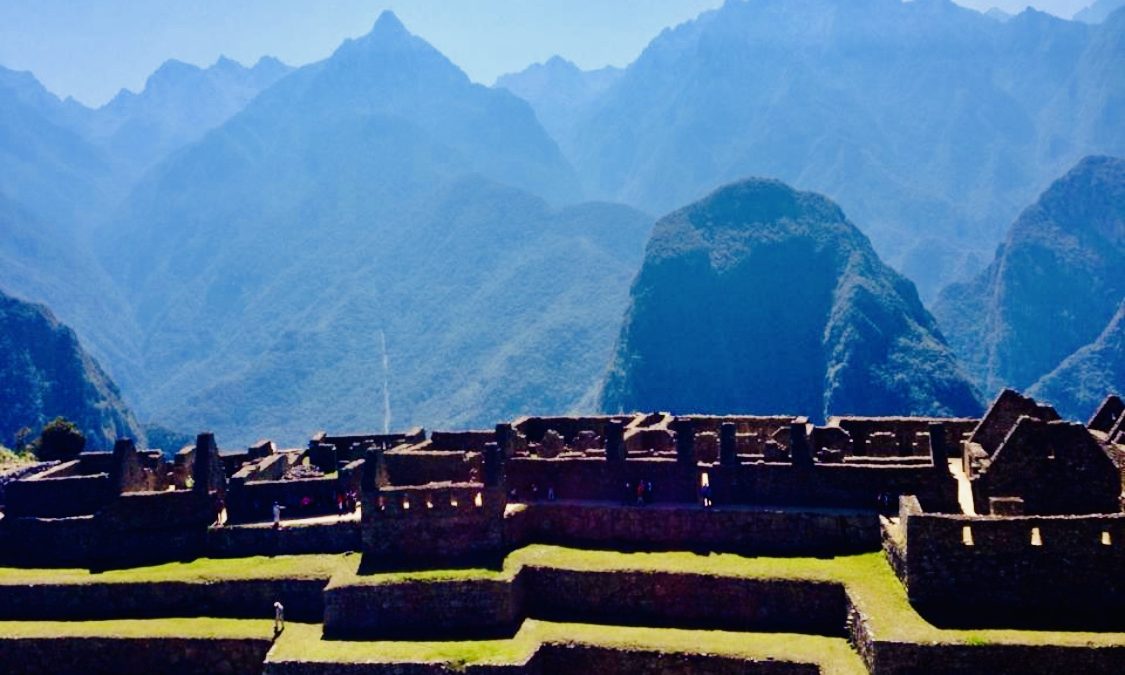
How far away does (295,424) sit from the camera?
506 feet

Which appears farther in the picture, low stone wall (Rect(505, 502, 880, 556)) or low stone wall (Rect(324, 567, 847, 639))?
low stone wall (Rect(505, 502, 880, 556))

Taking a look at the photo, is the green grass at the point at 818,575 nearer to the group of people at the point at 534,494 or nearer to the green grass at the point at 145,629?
the group of people at the point at 534,494

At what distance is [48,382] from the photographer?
133 meters

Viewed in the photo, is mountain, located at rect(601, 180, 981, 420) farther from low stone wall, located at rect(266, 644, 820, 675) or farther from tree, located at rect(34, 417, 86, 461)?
low stone wall, located at rect(266, 644, 820, 675)

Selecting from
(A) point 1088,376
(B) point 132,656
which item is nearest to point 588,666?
(B) point 132,656

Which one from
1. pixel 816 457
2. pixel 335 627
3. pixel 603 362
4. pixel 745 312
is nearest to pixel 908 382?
pixel 745 312

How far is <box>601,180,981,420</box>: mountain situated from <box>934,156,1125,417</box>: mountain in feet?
87.5

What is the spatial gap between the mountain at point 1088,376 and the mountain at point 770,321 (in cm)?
1786

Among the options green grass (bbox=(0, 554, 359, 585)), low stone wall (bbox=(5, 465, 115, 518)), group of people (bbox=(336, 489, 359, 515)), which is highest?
low stone wall (bbox=(5, 465, 115, 518))

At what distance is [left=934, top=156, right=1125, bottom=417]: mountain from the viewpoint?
165 metres

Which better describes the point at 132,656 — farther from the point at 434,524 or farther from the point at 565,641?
the point at 565,641

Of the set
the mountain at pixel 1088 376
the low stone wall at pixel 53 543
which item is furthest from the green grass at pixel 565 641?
the mountain at pixel 1088 376

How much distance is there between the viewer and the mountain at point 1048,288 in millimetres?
164875

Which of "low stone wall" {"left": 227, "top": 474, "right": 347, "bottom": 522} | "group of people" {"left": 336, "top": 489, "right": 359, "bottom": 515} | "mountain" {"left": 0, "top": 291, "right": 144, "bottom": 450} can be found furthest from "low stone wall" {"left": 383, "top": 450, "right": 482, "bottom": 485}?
"mountain" {"left": 0, "top": 291, "right": 144, "bottom": 450}
